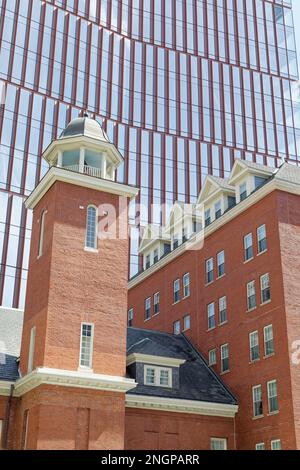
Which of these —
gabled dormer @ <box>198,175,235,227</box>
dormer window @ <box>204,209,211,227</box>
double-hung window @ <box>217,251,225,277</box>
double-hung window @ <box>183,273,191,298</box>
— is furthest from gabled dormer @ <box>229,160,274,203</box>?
double-hung window @ <box>183,273,191,298</box>

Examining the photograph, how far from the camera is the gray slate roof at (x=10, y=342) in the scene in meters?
36.3

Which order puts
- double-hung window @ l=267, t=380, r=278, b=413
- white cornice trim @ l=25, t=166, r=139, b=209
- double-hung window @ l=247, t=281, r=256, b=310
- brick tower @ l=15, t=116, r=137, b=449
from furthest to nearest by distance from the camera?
double-hung window @ l=247, t=281, r=256, b=310
white cornice trim @ l=25, t=166, r=139, b=209
double-hung window @ l=267, t=380, r=278, b=413
brick tower @ l=15, t=116, r=137, b=449

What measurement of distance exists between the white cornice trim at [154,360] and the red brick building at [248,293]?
3.96 metres

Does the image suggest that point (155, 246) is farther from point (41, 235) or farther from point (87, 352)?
point (87, 352)

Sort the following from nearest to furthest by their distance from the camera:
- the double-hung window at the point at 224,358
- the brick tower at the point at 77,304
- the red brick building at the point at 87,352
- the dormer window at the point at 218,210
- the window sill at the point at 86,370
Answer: the brick tower at the point at 77,304
the red brick building at the point at 87,352
the window sill at the point at 86,370
the double-hung window at the point at 224,358
the dormer window at the point at 218,210

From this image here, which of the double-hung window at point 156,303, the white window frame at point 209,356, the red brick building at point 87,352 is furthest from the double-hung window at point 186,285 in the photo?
the red brick building at point 87,352

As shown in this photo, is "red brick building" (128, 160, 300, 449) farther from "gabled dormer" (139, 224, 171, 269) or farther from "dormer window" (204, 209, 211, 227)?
"gabled dormer" (139, 224, 171, 269)

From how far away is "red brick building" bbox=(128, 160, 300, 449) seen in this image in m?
37.1

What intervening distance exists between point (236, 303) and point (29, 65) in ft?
188

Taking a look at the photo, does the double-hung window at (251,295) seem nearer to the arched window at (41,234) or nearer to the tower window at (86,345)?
the tower window at (86,345)

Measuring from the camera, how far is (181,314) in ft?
161

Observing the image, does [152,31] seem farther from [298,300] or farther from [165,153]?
[298,300]

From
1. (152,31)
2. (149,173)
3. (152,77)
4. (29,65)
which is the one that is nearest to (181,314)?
(149,173)

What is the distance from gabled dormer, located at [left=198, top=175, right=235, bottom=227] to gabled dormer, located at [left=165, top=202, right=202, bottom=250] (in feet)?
10.6
